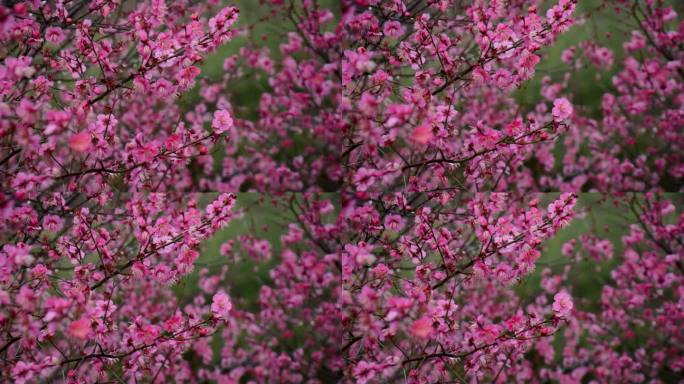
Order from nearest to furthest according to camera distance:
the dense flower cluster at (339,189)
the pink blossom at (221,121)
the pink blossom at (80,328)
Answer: the pink blossom at (80,328) → the dense flower cluster at (339,189) → the pink blossom at (221,121)

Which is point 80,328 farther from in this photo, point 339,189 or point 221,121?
point 339,189

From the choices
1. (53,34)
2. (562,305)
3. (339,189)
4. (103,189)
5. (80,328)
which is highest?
(53,34)

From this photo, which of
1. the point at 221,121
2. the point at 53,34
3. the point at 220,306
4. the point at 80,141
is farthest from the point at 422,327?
the point at 53,34

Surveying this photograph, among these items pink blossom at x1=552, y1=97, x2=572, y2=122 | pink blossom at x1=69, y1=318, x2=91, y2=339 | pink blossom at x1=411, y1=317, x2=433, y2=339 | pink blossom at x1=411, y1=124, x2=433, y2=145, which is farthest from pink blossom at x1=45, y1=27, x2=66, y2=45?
pink blossom at x1=552, y1=97, x2=572, y2=122

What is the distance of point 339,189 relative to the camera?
2.73 meters

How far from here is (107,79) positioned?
2.45m

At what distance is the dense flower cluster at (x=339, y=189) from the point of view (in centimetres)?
240

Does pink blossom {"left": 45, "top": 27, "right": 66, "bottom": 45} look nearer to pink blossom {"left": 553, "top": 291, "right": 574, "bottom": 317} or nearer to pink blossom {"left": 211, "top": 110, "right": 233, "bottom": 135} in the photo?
pink blossom {"left": 211, "top": 110, "right": 233, "bottom": 135}

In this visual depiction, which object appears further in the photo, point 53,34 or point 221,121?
point 221,121

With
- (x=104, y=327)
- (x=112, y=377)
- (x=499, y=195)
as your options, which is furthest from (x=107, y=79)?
(x=499, y=195)

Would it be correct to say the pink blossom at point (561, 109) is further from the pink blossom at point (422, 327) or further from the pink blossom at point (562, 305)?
the pink blossom at point (422, 327)

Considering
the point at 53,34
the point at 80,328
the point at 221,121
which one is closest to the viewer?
the point at 80,328

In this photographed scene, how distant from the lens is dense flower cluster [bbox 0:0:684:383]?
2.40 m

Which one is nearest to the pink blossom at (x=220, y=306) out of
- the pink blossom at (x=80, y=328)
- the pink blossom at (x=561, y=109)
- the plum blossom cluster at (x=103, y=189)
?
the plum blossom cluster at (x=103, y=189)
